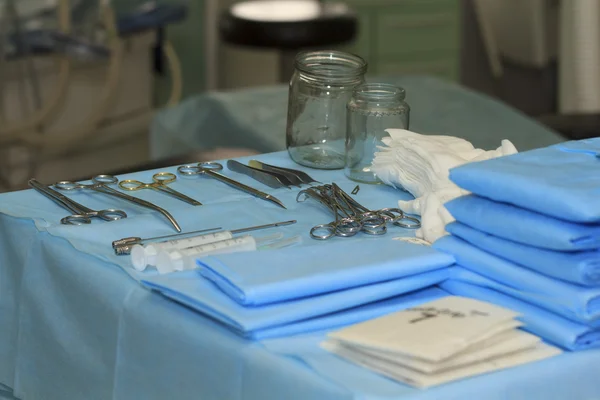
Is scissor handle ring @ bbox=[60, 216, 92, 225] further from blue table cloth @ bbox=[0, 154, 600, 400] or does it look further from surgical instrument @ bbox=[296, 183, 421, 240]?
surgical instrument @ bbox=[296, 183, 421, 240]

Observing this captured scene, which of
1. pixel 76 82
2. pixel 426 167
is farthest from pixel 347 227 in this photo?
pixel 76 82

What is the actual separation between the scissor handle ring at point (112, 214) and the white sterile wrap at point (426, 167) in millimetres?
352

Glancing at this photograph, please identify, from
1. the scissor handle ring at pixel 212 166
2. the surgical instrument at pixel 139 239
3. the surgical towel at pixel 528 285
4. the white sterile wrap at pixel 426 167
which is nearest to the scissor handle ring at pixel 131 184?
the scissor handle ring at pixel 212 166

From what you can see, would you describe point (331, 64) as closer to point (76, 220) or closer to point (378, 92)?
point (378, 92)

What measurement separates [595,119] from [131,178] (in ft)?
4.96

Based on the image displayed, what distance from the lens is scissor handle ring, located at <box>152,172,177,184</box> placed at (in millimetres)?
1381

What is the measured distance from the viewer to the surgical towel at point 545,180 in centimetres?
91

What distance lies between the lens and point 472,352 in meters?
0.85

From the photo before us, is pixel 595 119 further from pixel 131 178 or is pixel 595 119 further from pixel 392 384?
pixel 392 384

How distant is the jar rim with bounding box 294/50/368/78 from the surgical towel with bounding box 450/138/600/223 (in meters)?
0.42

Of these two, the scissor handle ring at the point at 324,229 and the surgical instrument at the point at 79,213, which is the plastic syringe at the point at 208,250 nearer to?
the scissor handle ring at the point at 324,229

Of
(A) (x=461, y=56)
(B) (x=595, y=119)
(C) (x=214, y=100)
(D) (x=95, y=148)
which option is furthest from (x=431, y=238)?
(A) (x=461, y=56)

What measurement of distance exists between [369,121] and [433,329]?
0.55m

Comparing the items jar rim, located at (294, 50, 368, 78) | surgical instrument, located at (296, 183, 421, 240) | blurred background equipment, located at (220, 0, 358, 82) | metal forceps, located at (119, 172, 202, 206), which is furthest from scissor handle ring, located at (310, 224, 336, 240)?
blurred background equipment, located at (220, 0, 358, 82)
